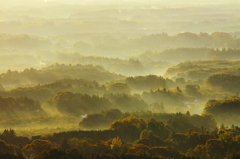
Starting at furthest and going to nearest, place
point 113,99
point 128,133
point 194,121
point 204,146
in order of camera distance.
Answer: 1. point 113,99
2. point 194,121
3. point 128,133
4. point 204,146

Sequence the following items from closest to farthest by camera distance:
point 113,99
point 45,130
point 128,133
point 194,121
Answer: point 128,133 → point 45,130 → point 194,121 → point 113,99

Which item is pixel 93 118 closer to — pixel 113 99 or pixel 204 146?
pixel 113 99

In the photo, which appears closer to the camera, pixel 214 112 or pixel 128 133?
pixel 128 133

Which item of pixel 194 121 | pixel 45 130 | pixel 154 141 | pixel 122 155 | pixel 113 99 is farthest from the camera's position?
pixel 113 99

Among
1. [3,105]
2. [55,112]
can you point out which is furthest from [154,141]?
[3,105]

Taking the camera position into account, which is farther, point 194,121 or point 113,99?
point 113,99

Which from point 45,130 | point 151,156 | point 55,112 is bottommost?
point 151,156

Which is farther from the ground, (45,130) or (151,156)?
(45,130)

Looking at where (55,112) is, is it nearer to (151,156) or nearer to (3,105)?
(3,105)

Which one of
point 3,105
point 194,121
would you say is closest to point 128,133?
point 194,121
